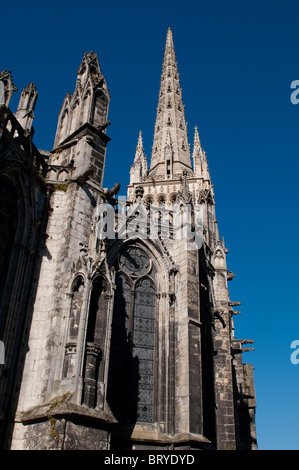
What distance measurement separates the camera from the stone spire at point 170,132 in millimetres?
40000

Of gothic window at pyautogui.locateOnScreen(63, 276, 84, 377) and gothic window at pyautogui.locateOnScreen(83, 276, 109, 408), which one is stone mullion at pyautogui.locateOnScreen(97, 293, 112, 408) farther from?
gothic window at pyautogui.locateOnScreen(63, 276, 84, 377)

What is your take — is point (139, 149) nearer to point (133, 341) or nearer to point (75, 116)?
point (75, 116)

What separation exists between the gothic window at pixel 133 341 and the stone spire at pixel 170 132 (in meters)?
26.2

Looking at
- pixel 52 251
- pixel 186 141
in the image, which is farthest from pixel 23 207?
pixel 186 141

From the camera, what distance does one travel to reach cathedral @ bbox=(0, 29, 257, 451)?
928cm

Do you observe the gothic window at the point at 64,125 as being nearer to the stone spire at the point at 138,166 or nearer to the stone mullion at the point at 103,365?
the stone mullion at the point at 103,365

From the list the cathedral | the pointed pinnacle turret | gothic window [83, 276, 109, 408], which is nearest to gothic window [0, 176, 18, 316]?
the cathedral

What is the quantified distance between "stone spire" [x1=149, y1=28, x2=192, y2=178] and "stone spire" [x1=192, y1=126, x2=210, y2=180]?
3.36 feet

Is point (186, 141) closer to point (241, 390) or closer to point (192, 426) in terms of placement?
point (241, 390)

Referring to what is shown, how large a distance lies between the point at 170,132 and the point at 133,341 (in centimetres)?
3182

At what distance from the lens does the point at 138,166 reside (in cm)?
4069

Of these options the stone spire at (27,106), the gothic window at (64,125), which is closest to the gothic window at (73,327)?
the stone spire at (27,106)

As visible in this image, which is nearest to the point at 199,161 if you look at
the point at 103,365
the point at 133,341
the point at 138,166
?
the point at 138,166

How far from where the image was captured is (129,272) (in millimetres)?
13438
